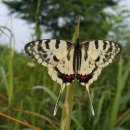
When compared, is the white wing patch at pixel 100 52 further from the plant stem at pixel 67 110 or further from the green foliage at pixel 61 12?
the green foliage at pixel 61 12

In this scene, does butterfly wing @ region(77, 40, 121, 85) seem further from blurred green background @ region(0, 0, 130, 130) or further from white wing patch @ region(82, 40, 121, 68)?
blurred green background @ region(0, 0, 130, 130)

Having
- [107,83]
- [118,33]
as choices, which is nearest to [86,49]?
[107,83]

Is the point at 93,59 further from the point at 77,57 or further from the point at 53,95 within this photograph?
the point at 53,95

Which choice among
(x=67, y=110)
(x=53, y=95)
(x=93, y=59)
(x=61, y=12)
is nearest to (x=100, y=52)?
(x=93, y=59)

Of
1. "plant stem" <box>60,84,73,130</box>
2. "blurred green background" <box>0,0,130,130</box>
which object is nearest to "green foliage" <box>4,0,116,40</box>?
"blurred green background" <box>0,0,130,130</box>

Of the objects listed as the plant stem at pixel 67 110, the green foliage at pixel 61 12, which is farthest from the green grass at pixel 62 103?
the green foliage at pixel 61 12
